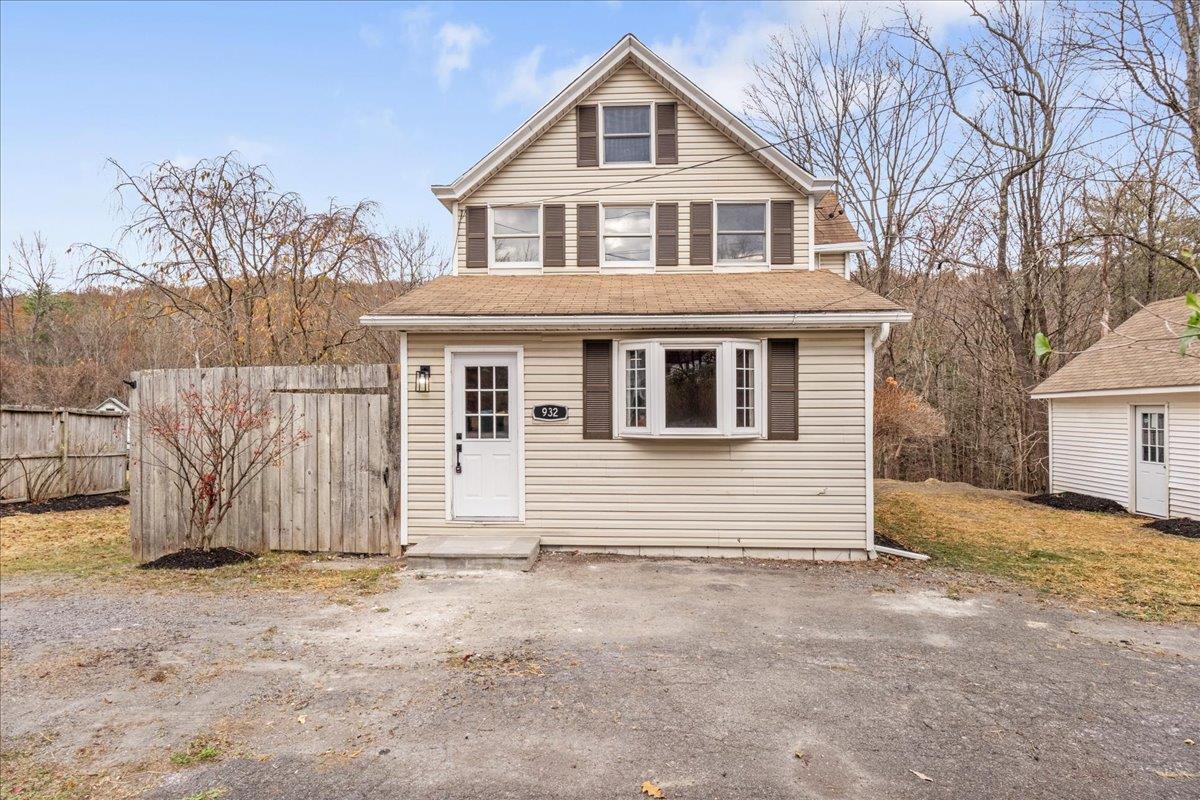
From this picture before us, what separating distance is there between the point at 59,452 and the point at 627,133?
1214cm

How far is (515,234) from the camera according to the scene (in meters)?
9.10

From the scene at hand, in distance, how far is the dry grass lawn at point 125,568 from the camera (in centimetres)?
615

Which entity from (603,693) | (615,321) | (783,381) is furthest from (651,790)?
(783,381)

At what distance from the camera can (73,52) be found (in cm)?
1186

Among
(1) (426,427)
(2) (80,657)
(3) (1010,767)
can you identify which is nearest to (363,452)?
(1) (426,427)

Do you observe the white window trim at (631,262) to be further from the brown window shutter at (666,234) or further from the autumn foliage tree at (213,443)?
the autumn foliage tree at (213,443)

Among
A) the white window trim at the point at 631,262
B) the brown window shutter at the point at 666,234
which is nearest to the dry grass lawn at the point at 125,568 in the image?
the white window trim at the point at 631,262

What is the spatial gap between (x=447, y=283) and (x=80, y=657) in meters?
5.73

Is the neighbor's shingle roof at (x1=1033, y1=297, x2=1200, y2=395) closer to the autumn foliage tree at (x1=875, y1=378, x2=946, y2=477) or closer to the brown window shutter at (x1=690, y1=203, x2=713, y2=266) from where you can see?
the autumn foliage tree at (x1=875, y1=378, x2=946, y2=477)

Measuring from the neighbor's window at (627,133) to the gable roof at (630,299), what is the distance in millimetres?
1808

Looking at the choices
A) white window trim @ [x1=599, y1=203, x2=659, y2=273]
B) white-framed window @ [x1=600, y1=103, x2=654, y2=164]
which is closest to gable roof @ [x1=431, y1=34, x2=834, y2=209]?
white-framed window @ [x1=600, y1=103, x2=654, y2=164]

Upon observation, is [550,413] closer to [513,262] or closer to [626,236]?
[513,262]

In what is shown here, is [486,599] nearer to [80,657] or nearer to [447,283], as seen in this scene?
[80,657]

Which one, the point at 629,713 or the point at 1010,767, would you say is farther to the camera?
the point at 629,713
